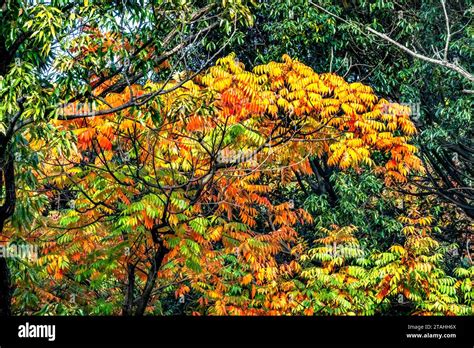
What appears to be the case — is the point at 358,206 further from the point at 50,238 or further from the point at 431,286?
the point at 50,238

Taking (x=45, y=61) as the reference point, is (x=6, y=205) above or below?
below

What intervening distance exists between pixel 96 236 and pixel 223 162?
9.02 feet

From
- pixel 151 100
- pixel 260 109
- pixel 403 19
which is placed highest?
pixel 403 19

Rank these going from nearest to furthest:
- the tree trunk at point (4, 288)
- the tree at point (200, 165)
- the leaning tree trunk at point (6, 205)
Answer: the leaning tree trunk at point (6, 205), the tree trunk at point (4, 288), the tree at point (200, 165)

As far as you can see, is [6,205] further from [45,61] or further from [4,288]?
[45,61]

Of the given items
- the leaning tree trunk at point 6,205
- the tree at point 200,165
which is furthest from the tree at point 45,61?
the tree at point 200,165

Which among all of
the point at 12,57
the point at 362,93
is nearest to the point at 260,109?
the point at 362,93

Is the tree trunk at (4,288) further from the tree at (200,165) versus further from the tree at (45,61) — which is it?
the tree at (200,165)

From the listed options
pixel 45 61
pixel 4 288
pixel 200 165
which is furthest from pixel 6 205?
pixel 200 165

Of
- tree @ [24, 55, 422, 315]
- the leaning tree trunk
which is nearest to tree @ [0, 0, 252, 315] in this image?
the leaning tree trunk

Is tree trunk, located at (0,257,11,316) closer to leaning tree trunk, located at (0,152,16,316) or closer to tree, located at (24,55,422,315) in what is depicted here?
leaning tree trunk, located at (0,152,16,316)

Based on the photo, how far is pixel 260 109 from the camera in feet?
44.4

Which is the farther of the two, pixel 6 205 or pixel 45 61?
pixel 45 61

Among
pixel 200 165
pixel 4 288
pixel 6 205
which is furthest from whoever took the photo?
pixel 200 165
